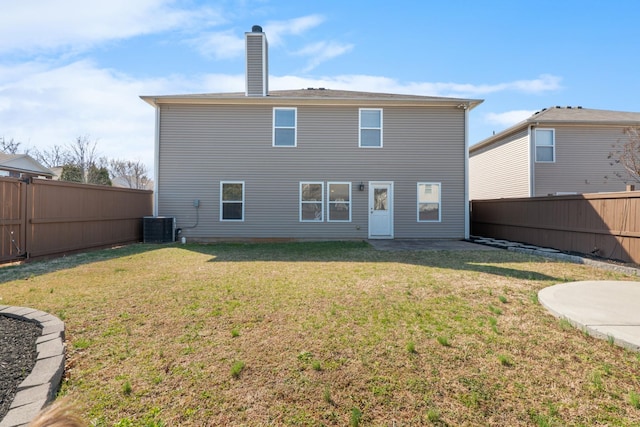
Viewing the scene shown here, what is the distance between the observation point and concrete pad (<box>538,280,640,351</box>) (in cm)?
315

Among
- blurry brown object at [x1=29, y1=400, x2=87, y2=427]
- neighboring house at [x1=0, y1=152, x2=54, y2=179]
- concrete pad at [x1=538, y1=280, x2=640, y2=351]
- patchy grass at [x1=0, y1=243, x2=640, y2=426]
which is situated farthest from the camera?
neighboring house at [x1=0, y1=152, x2=54, y2=179]

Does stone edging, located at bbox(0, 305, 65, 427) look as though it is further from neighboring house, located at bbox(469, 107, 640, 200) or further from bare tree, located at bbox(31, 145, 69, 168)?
bare tree, located at bbox(31, 145, 69, 168)

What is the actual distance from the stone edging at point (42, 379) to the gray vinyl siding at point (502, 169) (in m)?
15.8

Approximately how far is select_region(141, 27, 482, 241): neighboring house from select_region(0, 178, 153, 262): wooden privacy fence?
137 centimetres

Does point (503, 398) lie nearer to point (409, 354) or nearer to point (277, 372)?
point (409, 354)

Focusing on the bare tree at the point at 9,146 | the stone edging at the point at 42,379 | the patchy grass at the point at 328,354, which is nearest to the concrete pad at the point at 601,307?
the patchy grass at the point at 328,354

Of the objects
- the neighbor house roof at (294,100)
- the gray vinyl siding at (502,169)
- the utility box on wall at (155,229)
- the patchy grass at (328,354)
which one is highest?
the neighbor house roof at (294,100)

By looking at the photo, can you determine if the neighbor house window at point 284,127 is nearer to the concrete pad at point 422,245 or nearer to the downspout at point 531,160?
the concrete pad at point 422,245

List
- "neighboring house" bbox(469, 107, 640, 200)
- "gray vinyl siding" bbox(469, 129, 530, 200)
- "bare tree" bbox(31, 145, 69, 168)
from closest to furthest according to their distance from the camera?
"neighboring house" bbox(469, 107, 640, 200)
"gray vinyl siding" bbox(469, 129, 530, 200)
"bare tree" bbox(31, 145, 69, 168)

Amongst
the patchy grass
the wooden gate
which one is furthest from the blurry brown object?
the wooden gate

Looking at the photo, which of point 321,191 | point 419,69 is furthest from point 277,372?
point 419,69

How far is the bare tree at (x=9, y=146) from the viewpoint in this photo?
92.2 feet

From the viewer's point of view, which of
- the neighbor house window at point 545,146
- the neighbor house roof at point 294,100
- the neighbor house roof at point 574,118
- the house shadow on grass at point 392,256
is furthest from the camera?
the neighbor house window at point 545,146

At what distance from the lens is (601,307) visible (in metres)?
3.90
